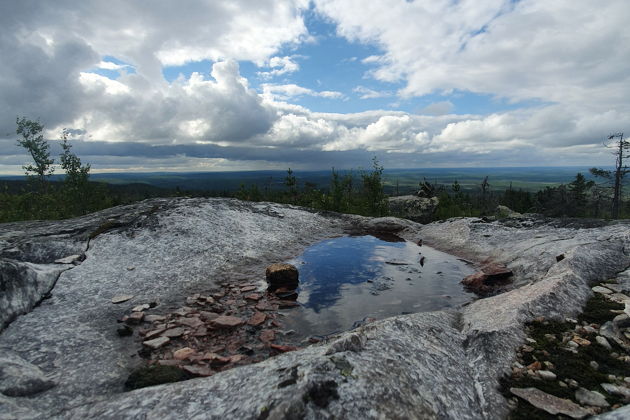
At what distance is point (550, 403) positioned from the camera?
546 centimetres

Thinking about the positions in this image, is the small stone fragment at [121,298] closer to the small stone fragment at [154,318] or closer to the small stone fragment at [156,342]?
the small stone fragment at [154,318]

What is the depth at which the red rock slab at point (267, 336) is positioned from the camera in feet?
30.3

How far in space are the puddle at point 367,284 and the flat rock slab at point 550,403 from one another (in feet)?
16.9

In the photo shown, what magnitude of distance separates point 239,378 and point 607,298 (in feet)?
36.3

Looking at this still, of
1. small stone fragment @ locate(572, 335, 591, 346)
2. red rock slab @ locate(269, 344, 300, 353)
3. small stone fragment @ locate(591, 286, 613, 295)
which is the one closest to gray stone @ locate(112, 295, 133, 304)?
red rock slab @ locate(269, 344, 300, 353)

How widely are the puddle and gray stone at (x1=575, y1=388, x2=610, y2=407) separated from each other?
578 cm

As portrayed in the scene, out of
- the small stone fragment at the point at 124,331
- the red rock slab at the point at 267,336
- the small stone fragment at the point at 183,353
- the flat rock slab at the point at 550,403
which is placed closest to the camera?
the flat rock slab at the point at 550,403

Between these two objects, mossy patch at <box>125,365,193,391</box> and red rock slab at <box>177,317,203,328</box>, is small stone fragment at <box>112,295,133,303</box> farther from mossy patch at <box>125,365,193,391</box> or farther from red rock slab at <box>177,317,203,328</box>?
mossy patch at <box>125,365,193,391</box>

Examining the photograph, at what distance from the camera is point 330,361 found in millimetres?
5500

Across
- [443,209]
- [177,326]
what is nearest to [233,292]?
[177,326]

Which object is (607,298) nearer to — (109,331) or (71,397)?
(71,397)

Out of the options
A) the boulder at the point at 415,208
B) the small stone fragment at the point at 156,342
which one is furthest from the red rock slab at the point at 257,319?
the boulder at the point at 415,208

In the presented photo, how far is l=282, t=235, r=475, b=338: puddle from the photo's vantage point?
10.9 metres

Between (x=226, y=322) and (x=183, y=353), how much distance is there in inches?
74.5
